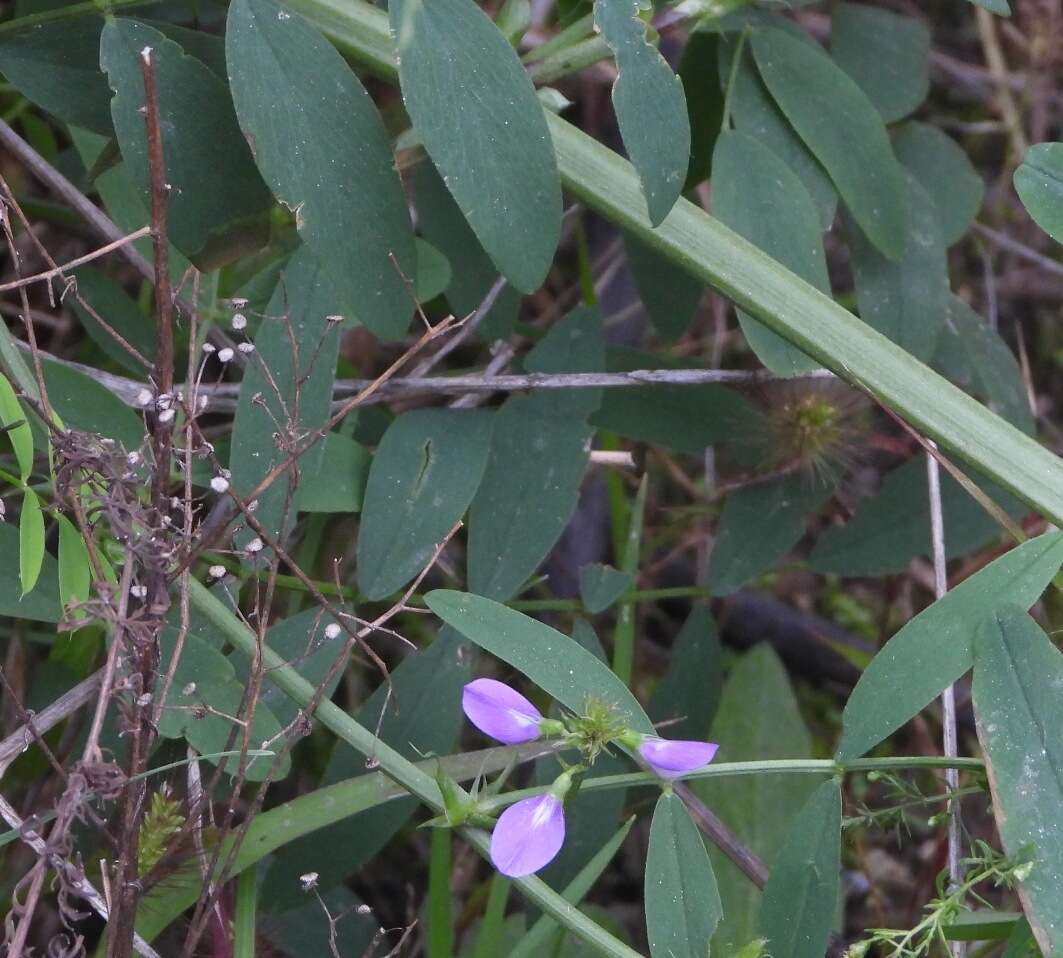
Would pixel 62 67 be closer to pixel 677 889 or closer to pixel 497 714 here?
pixel 497 714

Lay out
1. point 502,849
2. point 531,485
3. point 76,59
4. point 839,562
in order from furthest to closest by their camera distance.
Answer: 1. point 839,562
2. point 531,485
3. point 76,59
4. point 502,849

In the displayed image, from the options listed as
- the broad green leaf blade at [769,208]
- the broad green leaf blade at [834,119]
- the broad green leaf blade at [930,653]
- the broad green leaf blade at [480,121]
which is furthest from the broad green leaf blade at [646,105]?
the broad green leaf blade at [930,653]

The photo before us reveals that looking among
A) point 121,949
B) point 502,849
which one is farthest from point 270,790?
point 502,849

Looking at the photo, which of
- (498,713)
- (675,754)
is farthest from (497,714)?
(675,754)

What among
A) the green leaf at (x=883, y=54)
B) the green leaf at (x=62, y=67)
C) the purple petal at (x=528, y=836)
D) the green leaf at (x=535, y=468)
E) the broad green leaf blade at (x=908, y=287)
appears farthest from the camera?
the green leaf at (x=883, y=54)

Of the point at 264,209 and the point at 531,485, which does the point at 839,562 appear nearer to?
the point at 531,485

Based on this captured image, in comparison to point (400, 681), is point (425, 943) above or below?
below

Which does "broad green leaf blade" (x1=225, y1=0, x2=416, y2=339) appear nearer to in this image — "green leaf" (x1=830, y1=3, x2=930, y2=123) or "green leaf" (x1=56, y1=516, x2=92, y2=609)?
"green leaf" (x1=56, y1=516, x2=92, y2=609)

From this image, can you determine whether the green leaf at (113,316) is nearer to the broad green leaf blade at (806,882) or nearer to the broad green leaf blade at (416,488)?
the broad green leaf blade at (416,488)
